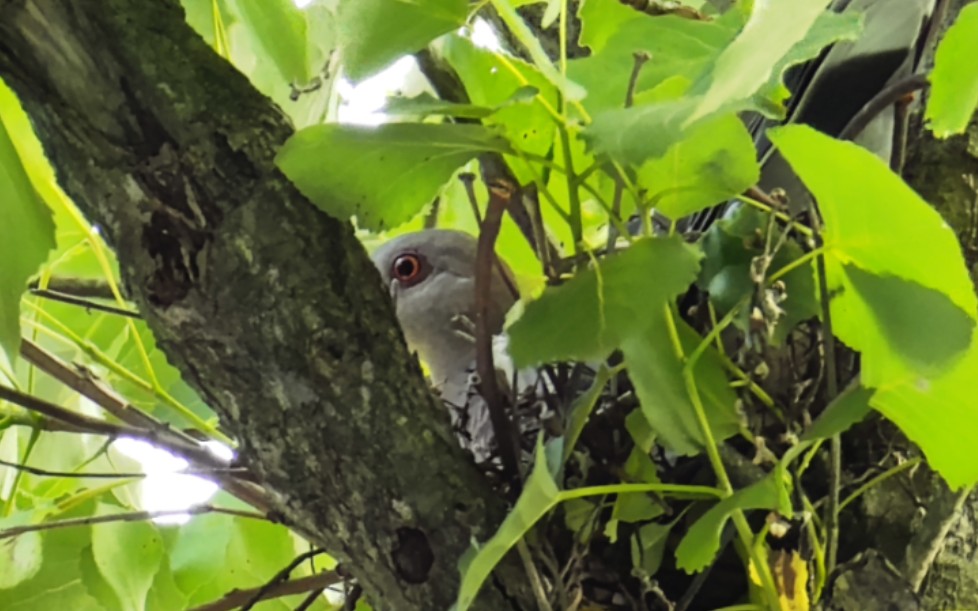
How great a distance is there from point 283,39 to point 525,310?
0.21 meters

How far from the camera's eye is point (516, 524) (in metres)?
0.41

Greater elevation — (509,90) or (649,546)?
(509,90)

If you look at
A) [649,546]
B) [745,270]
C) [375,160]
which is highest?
[375,160]

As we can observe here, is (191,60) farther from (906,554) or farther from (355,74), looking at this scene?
(906,554)

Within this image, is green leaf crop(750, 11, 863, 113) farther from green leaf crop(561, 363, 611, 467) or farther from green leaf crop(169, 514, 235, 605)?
green leaf crop(169, 514, 235, 605)

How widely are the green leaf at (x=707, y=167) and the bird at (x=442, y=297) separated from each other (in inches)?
9.8

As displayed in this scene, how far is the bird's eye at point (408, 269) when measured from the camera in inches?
27.8

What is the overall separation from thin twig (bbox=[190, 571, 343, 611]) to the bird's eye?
20 centimetres

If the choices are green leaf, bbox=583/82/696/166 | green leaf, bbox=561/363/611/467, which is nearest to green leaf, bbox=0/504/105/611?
green leaf, bbox=561/363/611/467

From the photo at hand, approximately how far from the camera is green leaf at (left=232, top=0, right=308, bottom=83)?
537 millimetres

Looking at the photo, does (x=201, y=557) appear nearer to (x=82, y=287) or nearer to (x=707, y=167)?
(x=82, y=287)

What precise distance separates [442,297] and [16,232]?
291mm

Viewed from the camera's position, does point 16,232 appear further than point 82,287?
No

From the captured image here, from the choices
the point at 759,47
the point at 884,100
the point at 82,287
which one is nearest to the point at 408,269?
the point at 82,287
